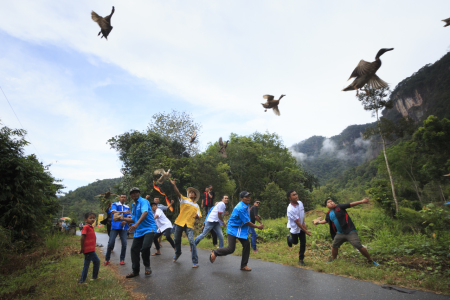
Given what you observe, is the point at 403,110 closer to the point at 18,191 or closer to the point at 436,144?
the point at 436,144

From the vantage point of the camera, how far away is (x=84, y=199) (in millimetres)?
70312

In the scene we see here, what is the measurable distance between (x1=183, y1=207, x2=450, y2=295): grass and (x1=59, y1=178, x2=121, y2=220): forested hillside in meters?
62.4

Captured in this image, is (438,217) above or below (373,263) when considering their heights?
above

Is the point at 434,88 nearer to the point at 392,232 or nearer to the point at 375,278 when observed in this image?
the point at 392,232

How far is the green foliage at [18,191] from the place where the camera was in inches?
327

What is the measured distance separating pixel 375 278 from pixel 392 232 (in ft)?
14.0

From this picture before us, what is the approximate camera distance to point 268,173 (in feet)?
118

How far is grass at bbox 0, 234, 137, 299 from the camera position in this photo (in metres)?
4.19

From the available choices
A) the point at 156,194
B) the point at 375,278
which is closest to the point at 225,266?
the point at 375,278

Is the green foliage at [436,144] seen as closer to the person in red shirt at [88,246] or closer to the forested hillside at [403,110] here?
the forested hillside at [403,110]

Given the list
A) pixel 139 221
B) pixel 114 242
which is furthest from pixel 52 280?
pixel 139 221

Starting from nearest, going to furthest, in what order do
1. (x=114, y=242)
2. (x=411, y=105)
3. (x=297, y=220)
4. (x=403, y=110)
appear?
1. (x=297, y=220)
2. (x=114, y=242)
3. (x=411, y=105)
4. (x=403, y=110)

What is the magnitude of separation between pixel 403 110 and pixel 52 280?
95498 millimetres

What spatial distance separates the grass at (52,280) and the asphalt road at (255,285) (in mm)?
509
